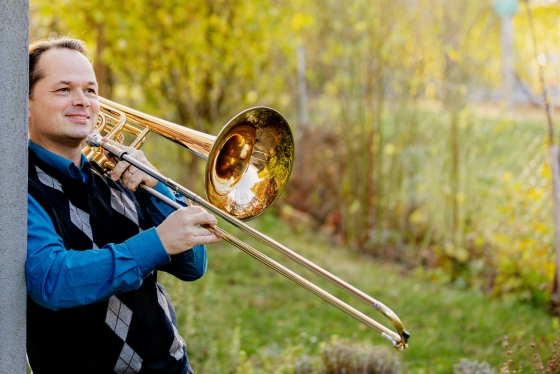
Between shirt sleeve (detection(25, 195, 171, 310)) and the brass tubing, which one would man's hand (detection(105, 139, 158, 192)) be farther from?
shirt sleeve (detection(25, 195, 171, 310))

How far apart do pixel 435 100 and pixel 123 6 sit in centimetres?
317

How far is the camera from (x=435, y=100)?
6.28 m

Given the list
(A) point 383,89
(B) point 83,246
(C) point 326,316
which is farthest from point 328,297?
(A) point 383,89

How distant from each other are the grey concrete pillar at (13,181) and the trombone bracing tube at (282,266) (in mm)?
289

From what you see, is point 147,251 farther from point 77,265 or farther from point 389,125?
point 389,125

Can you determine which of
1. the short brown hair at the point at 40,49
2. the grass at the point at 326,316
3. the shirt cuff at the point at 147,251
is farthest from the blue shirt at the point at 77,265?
the grass at the point at 326,316

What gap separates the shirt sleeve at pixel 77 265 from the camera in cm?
154

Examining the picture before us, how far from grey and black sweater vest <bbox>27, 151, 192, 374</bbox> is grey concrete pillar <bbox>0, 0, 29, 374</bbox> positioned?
90mm

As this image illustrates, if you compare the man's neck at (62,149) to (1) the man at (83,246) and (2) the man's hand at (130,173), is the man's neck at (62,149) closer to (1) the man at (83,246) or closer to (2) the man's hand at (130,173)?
(1) the man at (83,246)

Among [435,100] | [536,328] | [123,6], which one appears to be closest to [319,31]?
[435,100]

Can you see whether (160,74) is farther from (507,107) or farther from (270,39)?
→ (507,107)

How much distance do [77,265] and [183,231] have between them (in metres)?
0.28

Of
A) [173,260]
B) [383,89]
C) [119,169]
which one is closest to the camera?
[119,169]

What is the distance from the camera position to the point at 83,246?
173cm
